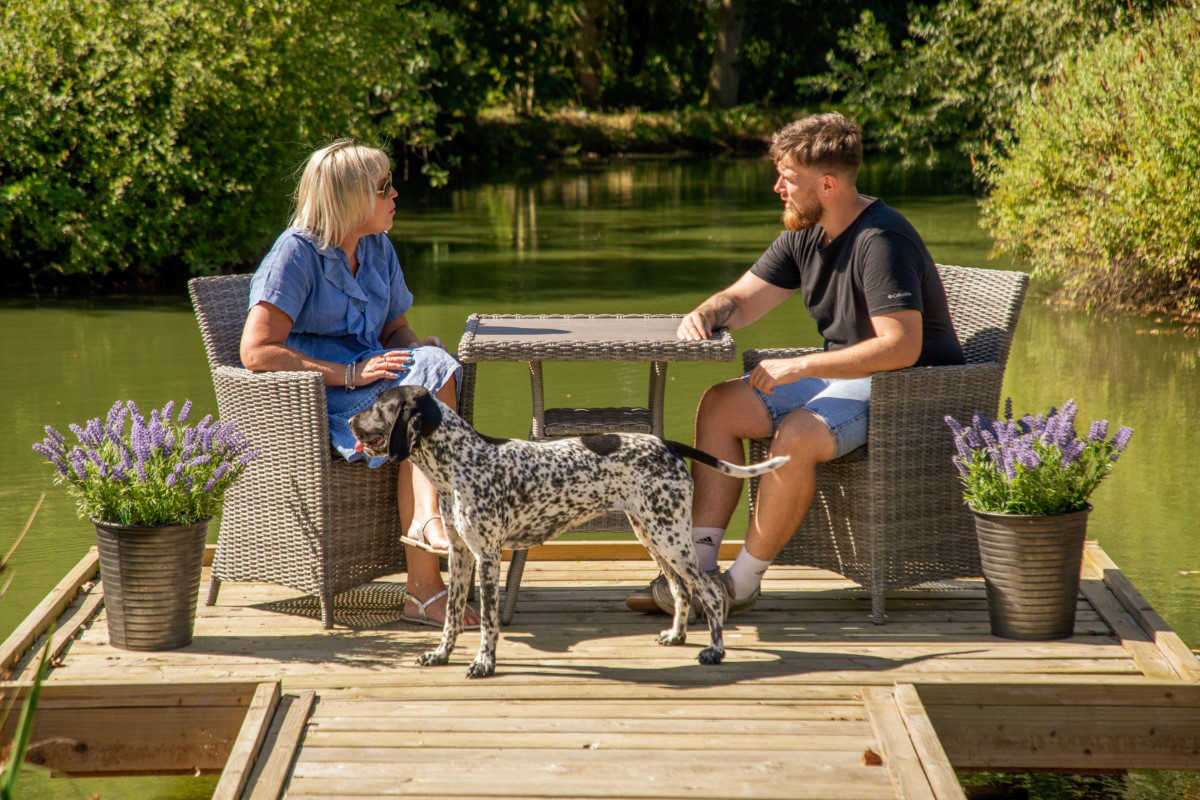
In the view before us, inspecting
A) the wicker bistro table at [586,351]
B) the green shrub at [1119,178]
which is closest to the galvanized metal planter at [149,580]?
the wicker bistro table at [586,351]

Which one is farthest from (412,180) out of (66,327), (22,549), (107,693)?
(107,693)

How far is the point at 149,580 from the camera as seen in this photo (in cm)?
370

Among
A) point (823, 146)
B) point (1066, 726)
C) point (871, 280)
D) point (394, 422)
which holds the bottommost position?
point (1066, 726)

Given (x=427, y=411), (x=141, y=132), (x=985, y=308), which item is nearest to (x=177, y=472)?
(x=427, y=411)

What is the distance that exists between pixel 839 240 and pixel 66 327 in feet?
26.7

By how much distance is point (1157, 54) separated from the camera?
10.4m

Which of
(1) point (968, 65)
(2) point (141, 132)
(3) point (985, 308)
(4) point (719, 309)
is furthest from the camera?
(1) point (968, 65)

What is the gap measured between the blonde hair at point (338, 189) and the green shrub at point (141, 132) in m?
7.68

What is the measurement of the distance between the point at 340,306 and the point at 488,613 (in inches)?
44.4

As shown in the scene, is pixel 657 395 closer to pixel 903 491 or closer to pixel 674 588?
pixel 674 588

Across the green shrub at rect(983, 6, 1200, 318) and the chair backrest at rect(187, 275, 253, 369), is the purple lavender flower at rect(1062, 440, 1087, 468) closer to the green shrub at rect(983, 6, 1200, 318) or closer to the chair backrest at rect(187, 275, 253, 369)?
the chair backrest at rect(187, 275, 253, 369)

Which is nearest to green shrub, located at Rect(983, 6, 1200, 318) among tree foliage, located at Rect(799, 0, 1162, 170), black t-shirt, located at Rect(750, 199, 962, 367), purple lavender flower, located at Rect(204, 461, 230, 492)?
tree foliage, located at Rect(799, 0, 1162, 170)

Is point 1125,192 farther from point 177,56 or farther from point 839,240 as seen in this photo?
point 177,56

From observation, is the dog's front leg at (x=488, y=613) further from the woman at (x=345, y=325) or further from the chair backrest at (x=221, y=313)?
the chair backrest at (x=221, y=313)
